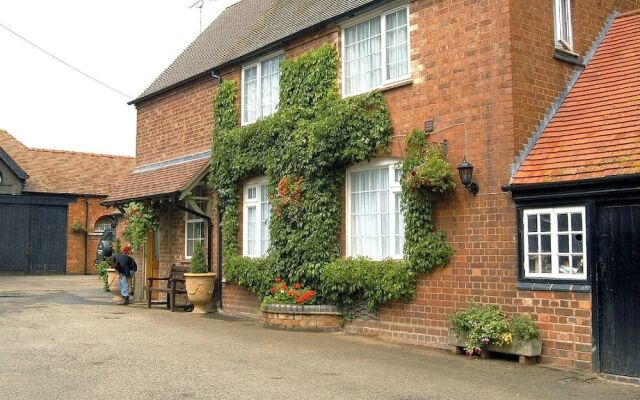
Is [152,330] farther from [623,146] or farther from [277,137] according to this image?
[623,146]

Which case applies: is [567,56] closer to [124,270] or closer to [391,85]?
[391,85]

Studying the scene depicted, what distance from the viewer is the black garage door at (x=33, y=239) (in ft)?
102

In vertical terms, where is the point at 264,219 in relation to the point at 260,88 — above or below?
below

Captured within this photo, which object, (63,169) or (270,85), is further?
(63,169)

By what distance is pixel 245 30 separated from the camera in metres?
17.8

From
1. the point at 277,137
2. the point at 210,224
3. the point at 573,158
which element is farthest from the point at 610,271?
the point at 210,224

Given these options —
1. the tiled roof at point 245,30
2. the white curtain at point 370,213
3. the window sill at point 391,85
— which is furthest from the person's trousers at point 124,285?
the window sill at point 391,85

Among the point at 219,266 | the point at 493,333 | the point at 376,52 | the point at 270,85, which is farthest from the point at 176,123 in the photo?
the point at 493,333

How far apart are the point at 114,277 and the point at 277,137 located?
7729mm

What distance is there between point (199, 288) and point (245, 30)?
6989mm

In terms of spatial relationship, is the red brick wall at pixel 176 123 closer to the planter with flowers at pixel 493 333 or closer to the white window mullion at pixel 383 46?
the white window mullion at pixel 383 46

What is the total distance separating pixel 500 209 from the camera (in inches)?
395

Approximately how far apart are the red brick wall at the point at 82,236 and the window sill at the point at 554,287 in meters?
26.8

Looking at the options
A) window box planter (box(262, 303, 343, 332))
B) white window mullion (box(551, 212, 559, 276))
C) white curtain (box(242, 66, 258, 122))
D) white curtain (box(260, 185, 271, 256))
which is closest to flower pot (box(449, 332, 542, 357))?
white window mullion (box(551, 212, 559, 276))
